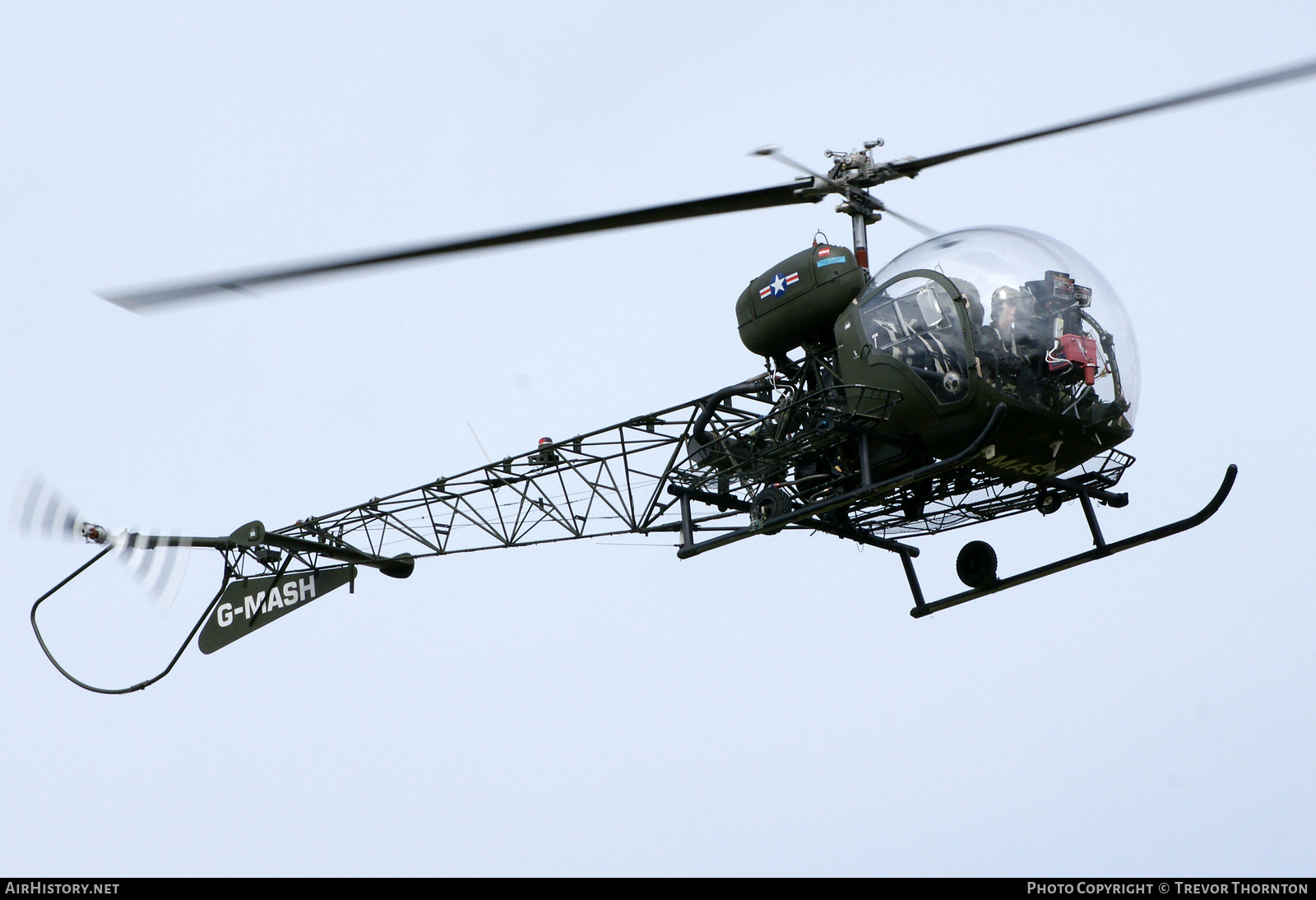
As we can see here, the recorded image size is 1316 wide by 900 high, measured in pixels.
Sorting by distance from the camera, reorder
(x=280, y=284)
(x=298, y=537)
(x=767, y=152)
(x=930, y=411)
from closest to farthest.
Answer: (x=280, y=284)
(x=767, y=152)
(x=930, y=411)
(x=298, y=537)

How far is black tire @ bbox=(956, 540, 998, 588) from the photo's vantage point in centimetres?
1480

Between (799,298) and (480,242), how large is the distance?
4.03m

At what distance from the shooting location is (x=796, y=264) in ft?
47.5

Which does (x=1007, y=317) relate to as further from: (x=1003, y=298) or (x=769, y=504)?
(x=769, y=504)

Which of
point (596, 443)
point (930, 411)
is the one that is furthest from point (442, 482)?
point (930, 411)

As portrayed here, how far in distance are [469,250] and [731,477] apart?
14.6 ft

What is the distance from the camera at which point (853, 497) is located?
13430mm

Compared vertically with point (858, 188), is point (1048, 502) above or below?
below

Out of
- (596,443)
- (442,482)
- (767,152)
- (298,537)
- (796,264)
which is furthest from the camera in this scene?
(298,537)

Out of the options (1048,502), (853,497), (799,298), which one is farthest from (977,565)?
(799,298)

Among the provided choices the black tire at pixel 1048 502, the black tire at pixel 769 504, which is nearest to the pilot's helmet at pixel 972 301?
the black tire at pixel 1048 502

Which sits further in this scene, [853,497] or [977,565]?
[977,565]

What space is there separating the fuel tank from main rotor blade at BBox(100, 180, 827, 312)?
0.90m
